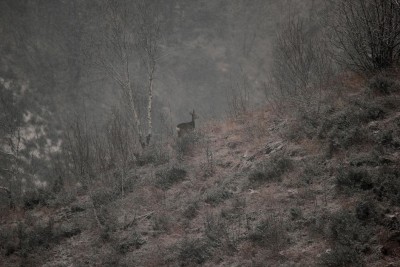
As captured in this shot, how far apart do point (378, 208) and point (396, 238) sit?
68cm

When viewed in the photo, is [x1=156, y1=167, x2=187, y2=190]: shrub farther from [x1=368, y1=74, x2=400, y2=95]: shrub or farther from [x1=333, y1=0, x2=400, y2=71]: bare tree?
[x1=333, y1=0, x2=400, y2=71]: bare tree

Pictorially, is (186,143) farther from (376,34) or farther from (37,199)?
(376,34)

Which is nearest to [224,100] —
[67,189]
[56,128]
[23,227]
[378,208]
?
[56,128]

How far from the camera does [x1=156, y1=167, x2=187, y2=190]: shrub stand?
36.7 ft

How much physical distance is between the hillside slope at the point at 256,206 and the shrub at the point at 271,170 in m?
0.03

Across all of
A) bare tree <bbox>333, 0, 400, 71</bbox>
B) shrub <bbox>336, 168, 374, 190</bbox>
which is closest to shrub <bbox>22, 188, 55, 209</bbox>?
shrub <bbox>336, 168, 374, 190</bbox>

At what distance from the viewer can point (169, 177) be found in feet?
37.3

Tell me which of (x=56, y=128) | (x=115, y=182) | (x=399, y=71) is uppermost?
(x=56, y=128)

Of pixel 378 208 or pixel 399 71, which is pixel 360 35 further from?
pixel 378 208

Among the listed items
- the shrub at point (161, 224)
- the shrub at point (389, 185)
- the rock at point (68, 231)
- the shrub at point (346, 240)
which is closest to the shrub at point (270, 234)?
the shrub at point (346, 240)

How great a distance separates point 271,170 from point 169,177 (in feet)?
11.8

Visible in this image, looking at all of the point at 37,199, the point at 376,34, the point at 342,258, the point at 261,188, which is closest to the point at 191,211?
the point at 261,188

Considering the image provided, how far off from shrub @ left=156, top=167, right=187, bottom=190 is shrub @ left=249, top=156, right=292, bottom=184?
106 inches

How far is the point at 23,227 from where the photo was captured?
1040cm
